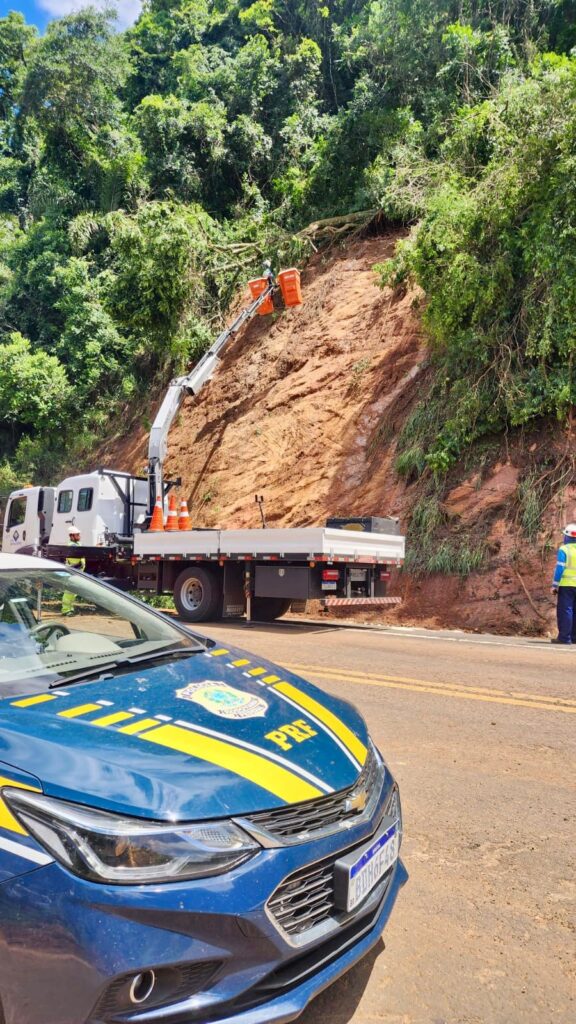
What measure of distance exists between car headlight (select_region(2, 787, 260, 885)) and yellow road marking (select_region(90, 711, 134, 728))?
40cm

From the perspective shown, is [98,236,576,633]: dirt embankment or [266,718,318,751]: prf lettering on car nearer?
[266,718,318,751]: prf lettering on car

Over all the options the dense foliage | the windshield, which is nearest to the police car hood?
the windshield

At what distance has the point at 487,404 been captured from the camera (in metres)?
15.1

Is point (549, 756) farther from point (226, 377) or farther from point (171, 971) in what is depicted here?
point (226, 377)

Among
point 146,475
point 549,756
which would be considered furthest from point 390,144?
point 549,756

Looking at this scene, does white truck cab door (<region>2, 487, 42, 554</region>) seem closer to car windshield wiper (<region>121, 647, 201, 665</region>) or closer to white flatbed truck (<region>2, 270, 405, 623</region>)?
white flatbed truck (<region>2, 270, 405, 623</region>)

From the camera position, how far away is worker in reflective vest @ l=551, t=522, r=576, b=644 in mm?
10992

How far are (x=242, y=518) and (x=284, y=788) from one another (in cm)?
1642

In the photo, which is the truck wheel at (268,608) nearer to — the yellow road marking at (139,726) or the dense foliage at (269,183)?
the dense foliage at (269,183)

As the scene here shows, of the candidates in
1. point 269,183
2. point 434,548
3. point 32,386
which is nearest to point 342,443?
point 434,548

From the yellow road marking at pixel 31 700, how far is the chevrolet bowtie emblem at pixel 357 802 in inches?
42.5

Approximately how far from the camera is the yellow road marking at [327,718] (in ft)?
8.87

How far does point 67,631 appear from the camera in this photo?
349 cm

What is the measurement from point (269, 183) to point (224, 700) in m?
28.8
